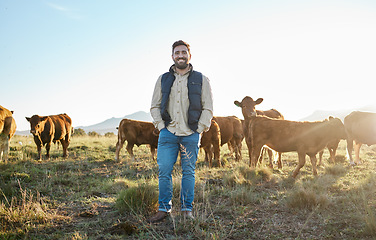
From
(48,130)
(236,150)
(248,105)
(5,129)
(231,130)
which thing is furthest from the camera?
(231,130)

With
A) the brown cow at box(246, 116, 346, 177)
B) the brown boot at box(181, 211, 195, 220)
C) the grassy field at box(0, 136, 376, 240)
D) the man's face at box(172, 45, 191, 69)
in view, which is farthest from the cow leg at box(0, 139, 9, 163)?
the man's face at box(172, 45, 191, 69)

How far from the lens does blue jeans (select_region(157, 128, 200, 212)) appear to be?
4465 mm

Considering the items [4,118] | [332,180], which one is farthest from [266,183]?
[4,118]

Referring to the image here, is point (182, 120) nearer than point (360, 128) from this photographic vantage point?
Yes

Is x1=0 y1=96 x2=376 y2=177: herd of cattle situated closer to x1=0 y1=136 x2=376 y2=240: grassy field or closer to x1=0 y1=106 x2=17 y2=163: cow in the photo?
x1=0 y1=106 x2=17 y2=163: cow

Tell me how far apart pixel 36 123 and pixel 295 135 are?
9494 mm

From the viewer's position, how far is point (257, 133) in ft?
27.7

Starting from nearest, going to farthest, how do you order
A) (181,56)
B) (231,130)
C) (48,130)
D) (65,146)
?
(181,56) → (48,130) → (231,130) → (65,146)

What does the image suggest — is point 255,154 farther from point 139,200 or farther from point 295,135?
point 139,200

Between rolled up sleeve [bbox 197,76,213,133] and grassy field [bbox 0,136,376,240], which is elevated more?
rolled up sleeve [bbox 197,76,213,133]

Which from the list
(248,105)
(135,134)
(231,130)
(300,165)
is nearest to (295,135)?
(300,165)

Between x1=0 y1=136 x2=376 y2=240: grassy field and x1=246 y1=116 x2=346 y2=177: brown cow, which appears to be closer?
x1=0 y1=136 x2=376 y2=240: grassy field

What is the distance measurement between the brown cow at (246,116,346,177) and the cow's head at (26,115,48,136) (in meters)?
8.21

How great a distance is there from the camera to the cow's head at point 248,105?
30.7 feet
